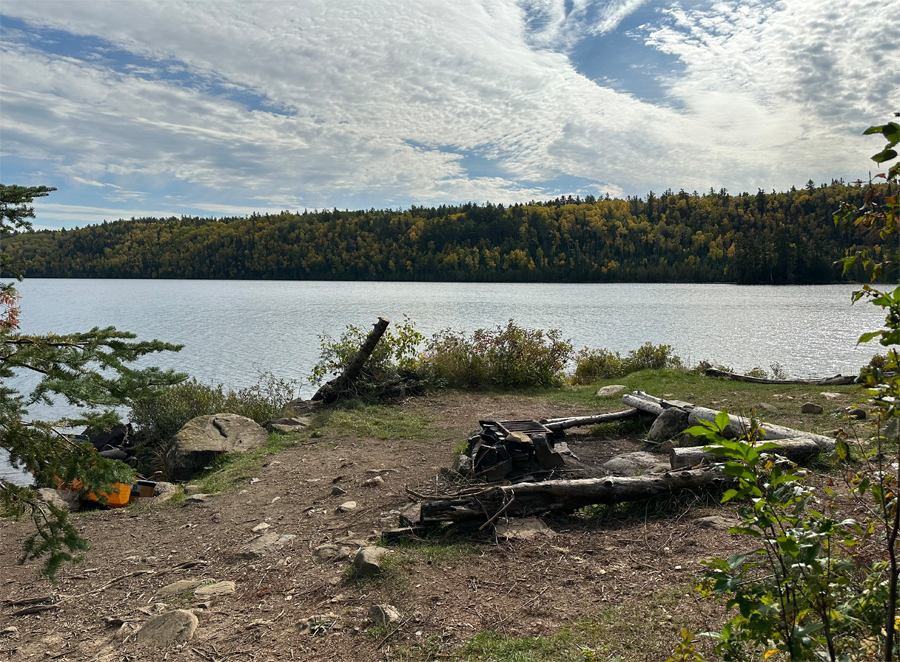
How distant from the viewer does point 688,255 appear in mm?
100250

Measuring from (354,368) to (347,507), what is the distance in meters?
6.82

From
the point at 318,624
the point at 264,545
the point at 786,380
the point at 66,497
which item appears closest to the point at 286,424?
the point at 66,497

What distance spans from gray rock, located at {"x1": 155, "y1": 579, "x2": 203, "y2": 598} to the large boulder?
5001 millimetres

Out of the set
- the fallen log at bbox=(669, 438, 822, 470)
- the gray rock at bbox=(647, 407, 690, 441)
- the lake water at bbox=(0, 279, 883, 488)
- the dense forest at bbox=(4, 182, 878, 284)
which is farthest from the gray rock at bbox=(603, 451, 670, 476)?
the dense forest at bbox=(4, 182, 878, 284)

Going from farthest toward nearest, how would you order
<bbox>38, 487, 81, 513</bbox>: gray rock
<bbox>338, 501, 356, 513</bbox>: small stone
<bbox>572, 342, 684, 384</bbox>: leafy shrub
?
1. <bbox>572, 342, 684, 384</bbox>: leafy shrub
2. <bbox>38, 487, 81, 513</bbox>: gray rock
3. <bbox>338, 501, 356, 513</bbox>: small stone

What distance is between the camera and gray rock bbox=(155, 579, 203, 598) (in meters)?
5.22

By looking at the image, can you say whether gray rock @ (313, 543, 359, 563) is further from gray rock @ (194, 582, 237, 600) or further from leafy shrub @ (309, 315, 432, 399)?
leafy shrub @ (309, 315, 432, 399)

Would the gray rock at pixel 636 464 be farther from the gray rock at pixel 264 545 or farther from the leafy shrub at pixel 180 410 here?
the leafy shrub at pixel 180 410

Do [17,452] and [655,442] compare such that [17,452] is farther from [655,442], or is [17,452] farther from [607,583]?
[655,442]

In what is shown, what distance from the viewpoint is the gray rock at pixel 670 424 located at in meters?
8.55

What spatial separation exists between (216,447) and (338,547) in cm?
555

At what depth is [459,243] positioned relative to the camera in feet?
366

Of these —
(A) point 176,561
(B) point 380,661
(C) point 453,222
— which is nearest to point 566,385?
(A) point 176,561

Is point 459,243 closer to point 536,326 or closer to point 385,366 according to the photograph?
point 536,326
